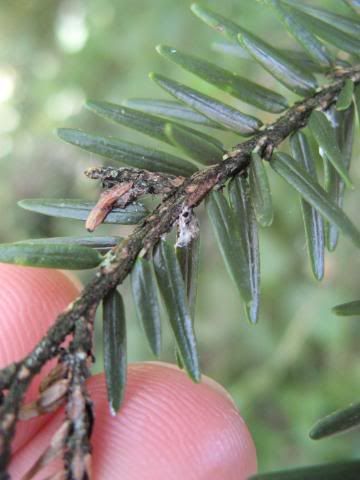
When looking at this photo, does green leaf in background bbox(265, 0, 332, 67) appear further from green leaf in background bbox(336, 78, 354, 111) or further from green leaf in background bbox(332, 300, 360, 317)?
green leaf in background bbox(332, 300, 360, 317)

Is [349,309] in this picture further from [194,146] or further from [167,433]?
[167,433]

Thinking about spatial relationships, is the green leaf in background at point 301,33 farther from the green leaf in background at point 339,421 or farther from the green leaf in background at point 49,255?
the green leaf in background at point 339,421

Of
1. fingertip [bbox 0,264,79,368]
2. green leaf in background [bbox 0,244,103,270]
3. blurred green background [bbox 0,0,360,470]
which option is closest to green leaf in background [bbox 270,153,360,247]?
green leaf in background [bbox 0,244,103,270]

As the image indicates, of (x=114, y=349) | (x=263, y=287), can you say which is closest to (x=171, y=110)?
(x=114, y=349)

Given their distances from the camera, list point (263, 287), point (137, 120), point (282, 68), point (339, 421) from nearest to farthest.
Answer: point (339, 421), point (137, 120), point (282, 68), point (263, 287)

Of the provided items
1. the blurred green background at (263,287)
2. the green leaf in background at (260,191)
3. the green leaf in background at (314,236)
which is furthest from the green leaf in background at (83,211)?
the blurred green background at (263,287)
